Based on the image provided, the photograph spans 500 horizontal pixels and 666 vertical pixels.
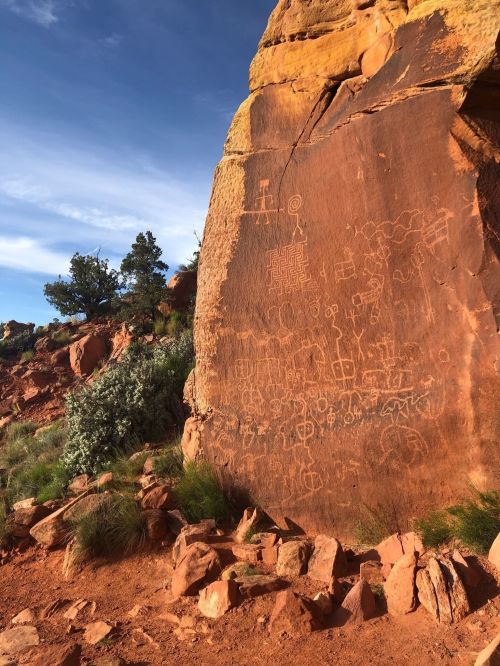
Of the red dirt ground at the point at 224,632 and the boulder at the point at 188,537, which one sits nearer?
the red dirt ground at the point at 224,632

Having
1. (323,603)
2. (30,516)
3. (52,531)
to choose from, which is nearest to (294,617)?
(323,603)

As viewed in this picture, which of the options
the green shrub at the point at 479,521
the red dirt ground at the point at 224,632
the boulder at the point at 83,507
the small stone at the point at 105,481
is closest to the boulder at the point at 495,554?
the red dirt ground at the point at 224,632

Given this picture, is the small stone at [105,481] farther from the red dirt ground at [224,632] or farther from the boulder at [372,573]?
the boulder at [372,573]

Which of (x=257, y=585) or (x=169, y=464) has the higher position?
(x=169, y=464)

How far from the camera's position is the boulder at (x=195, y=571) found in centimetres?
401

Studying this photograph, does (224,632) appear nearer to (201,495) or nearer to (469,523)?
(469,523)

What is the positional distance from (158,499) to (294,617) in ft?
8.54

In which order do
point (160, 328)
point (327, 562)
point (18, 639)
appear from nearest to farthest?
point (18, 639) < point (327, 562) < point (160, 328)

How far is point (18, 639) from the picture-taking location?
371 centimetres

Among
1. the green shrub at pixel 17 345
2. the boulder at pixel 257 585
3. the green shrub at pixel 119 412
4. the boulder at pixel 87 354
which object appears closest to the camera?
the boulder at pixel 257 585

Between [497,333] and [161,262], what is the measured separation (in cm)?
1492

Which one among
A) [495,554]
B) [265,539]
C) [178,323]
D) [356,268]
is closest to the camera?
[495,554]

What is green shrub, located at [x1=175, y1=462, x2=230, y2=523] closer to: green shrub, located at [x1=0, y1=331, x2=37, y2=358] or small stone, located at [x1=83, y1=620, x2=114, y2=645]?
small stone, located at [x1=83, y1=620, x2=114, y2=645]

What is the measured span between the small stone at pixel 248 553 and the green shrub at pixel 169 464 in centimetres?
193
